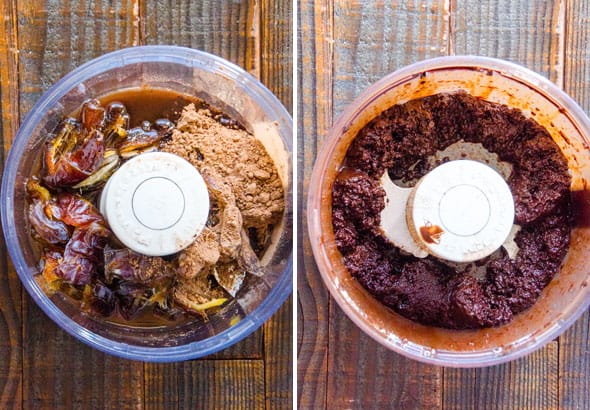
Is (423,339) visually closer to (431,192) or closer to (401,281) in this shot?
(401,281)

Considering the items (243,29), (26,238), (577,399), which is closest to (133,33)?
(243,29)

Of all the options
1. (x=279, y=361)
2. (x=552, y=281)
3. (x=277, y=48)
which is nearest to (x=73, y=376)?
(x=279, y=361)

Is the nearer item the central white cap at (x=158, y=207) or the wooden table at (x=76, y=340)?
the central white cap at (x=158, y=207)

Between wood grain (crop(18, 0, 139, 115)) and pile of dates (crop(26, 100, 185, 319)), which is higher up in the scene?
wood grain (crop(18, 0, 139, 115))

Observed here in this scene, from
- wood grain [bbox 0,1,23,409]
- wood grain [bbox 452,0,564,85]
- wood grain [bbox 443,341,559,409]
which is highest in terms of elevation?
wood grain [bbox 452,0,564,85]

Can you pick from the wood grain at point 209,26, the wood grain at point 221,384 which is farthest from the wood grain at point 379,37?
the wood grain at point 221,384

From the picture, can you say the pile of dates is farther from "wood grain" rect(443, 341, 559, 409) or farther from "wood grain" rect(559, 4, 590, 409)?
"wood grain" rect(559, 4, 590, 409)

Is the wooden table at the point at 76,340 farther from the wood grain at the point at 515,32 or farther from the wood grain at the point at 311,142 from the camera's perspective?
the wood grain at the point at 515,32

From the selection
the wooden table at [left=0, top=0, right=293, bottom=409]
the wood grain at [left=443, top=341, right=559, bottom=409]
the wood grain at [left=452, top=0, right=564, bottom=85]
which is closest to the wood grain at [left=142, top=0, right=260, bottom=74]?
the wooden table at [left=0, top=0, right=293, bottom=409]
